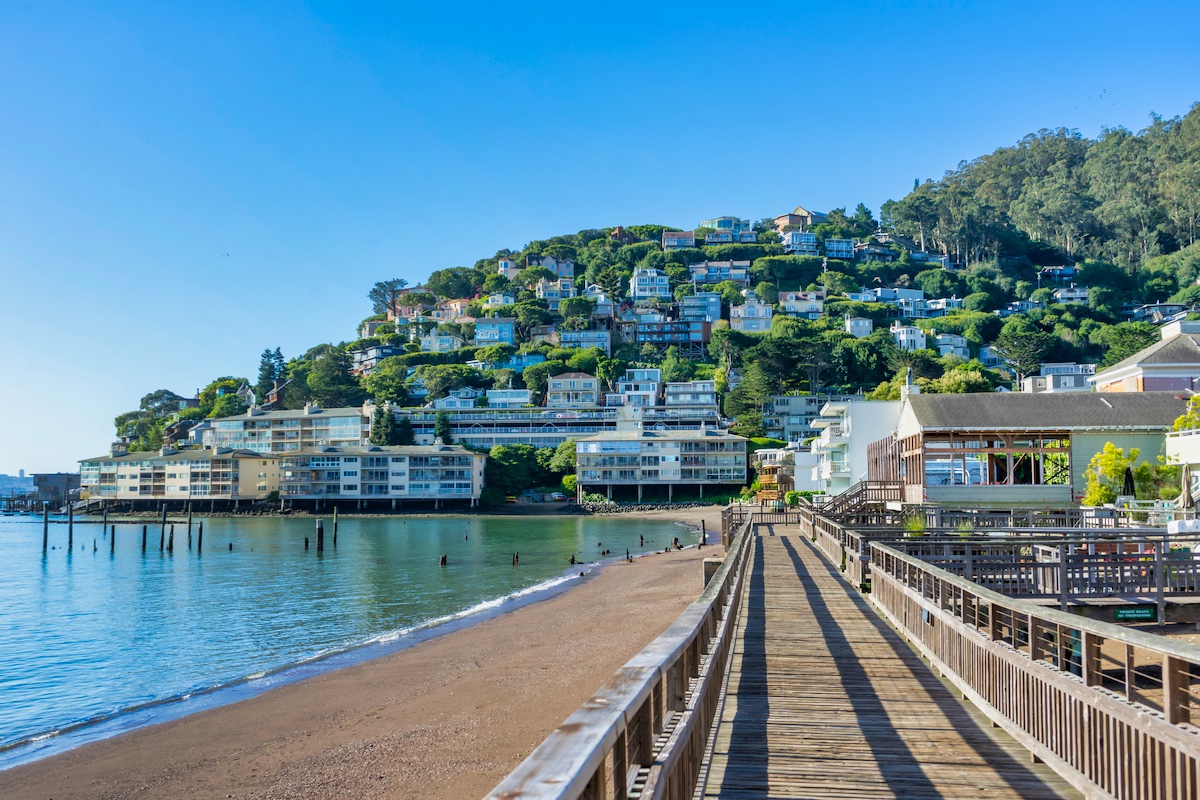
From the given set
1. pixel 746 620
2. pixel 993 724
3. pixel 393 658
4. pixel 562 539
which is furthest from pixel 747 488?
pixel 993 724

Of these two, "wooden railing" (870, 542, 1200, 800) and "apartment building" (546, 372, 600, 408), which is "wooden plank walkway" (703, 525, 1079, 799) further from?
"apartment building" (546, 372, 600, 408)

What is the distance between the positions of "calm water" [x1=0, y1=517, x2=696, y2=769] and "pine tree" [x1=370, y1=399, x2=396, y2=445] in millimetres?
48901

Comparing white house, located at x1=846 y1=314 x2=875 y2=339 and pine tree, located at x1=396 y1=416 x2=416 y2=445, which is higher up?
white house, located at x1=846 y1=314 x2=875 y2=339

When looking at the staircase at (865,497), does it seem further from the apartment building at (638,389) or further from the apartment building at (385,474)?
the apartment building at (638,389)

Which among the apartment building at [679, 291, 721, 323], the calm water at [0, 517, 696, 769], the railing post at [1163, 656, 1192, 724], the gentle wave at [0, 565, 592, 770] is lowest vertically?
the calm water at [0, 517, 696, 769]

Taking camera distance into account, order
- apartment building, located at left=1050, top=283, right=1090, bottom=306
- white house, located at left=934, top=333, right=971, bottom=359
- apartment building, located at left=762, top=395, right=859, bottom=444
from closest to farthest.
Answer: apartment building, located at left=762, top=395, right=859, bottom=444
white house, located at left=934, top=333, right=971, bottom=359
apartment building, located at left=1050, top=283, right=1090, bottom=306

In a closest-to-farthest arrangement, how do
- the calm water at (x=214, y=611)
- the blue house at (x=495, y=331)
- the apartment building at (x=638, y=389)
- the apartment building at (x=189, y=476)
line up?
the calm water at (x=214, y=611) → the apartment building at (x=189, y=476) → the apartment building at (x=638, y=389) → the blue house at (x=495, y=331)

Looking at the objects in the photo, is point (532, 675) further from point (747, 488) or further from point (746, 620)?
point (747, 488)

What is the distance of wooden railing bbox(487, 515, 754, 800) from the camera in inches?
93.2

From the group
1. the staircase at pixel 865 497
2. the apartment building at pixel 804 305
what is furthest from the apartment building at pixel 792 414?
the staircase at pixel 865 497

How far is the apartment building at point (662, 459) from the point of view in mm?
106625

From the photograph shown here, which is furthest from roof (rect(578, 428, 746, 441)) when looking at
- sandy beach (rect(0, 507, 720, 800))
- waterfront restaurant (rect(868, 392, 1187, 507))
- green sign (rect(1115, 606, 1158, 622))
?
green sign (rect(1115, 606, 1158, 622))

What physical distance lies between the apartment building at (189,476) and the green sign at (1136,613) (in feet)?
392

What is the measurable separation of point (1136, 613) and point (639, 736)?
13.3 meters
